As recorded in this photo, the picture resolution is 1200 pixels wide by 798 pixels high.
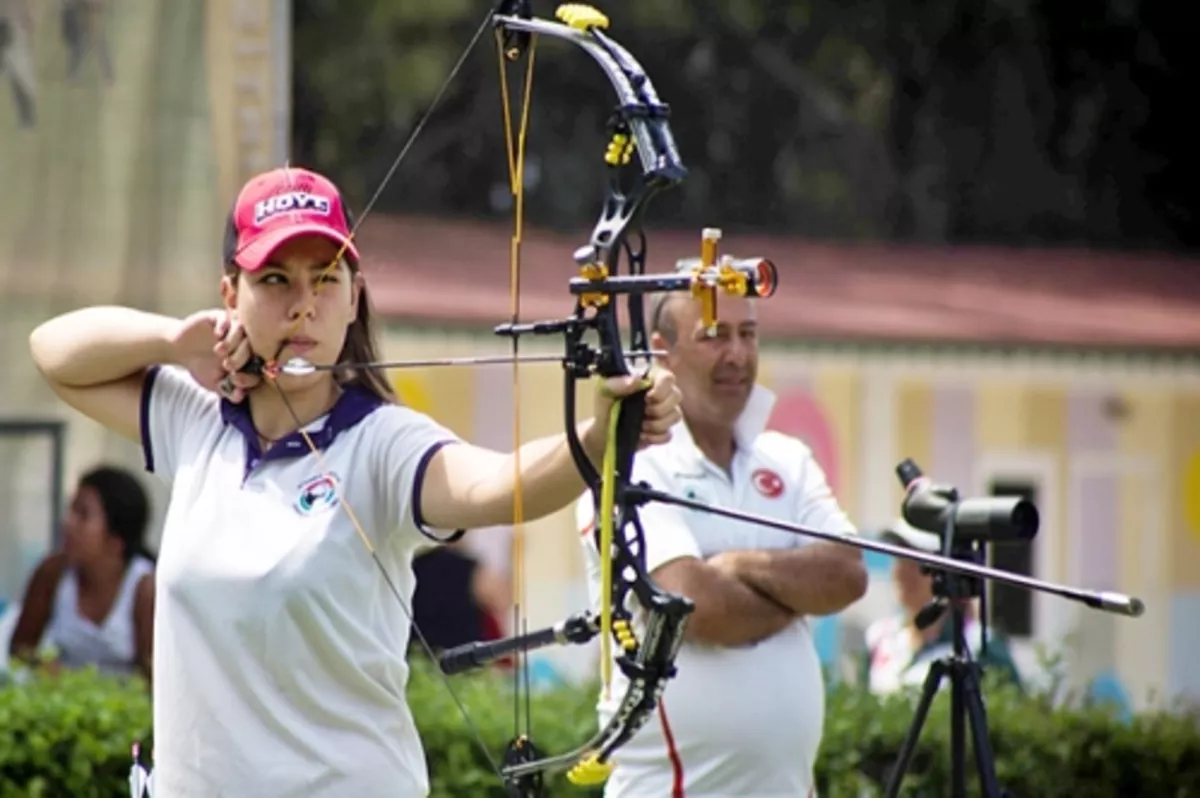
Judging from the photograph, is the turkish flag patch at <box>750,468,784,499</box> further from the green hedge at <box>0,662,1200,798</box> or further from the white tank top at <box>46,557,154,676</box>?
the white tank top at <box>46,557,154,676</box>

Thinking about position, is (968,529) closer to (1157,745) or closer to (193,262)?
(1157,745)

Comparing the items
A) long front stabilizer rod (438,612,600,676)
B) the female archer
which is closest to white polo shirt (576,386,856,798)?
long front stabilizer rod (438,612,600,676)

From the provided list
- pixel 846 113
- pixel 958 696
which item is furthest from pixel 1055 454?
pixel 846 113

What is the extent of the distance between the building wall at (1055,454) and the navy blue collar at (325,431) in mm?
7996

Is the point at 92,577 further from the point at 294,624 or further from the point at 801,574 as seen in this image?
the point at 294,624

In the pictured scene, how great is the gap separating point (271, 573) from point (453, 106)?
17.1 meters

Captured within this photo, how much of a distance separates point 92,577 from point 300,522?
4.59m

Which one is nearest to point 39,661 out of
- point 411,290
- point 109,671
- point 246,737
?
point 109,671

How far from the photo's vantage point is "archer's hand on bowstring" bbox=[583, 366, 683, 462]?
3219 millimetres

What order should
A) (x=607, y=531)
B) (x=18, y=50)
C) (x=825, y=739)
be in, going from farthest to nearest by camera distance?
(x=18, y=50) → (x=825, y=739) → (x=607, y=531)

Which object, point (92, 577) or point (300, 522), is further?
point (92, 577)

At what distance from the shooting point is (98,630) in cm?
789

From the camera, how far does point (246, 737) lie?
356cm

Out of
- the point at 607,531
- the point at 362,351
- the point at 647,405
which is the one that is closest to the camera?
the point at 647,405
